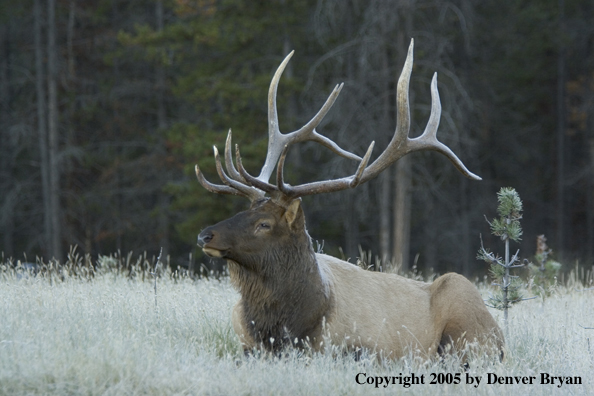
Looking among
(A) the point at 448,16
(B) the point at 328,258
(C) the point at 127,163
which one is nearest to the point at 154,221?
(C) the point at 127,163

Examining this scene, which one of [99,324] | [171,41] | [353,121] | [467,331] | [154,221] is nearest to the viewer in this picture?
[99,324]

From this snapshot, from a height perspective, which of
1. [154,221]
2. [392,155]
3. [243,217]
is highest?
[392,155]

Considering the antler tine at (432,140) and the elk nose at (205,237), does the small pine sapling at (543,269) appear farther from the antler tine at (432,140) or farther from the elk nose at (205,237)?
the elk nose at (205,237)

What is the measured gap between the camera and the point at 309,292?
6262 mm

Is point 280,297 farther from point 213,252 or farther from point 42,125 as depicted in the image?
point 42,125

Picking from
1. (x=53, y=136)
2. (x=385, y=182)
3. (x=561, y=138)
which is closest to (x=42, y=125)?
(x=53, y=136)

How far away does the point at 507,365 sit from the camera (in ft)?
20.0

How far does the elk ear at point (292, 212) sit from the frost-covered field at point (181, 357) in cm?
107

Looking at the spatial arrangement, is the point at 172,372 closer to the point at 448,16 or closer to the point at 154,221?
the point at 448,16

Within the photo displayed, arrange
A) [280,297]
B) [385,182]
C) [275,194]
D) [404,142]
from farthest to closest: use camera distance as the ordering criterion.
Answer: [385,182] < [404,142] < [275,194] < [280,297]

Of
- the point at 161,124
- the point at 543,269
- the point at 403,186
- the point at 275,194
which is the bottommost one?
the point at 543,269

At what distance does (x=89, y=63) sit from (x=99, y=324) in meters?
20.7

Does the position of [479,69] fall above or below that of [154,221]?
above

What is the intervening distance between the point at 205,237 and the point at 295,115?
1536 centimetres
